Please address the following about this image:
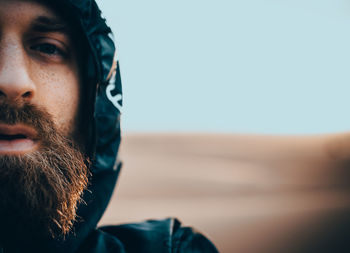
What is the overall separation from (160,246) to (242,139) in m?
13.8

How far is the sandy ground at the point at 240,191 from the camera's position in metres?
3.99

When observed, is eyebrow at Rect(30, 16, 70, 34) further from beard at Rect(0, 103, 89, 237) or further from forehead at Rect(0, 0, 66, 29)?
beard at Rect(0, 103, 89, 237)

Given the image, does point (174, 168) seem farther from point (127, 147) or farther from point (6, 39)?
point (6, 39)

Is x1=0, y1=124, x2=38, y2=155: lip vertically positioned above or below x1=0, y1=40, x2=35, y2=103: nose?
below

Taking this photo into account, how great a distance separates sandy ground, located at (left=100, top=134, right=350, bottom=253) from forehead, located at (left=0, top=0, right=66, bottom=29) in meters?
3.28

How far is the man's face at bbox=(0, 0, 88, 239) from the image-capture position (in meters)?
1.00

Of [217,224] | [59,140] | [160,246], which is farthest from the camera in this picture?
[217,224]

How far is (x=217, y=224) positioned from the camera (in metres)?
4.56

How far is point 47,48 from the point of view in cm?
118

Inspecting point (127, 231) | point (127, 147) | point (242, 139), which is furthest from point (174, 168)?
point (127, 231)

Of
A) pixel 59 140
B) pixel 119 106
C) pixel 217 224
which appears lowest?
pixel 217 224

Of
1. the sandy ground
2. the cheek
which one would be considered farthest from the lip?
the sandy ground

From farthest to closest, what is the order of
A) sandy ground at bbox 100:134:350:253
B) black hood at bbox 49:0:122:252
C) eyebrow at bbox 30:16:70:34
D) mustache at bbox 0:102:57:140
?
sandy ground at bbox 100:134:350:253
black hood at bbox 49:0:122:252
eyebrow at bbox 30:16:70:34
mustache at bbox 0:102:57:140

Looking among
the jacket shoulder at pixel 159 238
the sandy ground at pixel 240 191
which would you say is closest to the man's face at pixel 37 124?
the jacket shoulder at pixel 159 238
